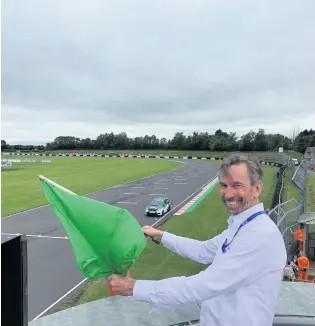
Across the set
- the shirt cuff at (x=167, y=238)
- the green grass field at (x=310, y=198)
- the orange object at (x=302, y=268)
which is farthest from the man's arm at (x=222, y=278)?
the green grass field at (x=310, y=198)

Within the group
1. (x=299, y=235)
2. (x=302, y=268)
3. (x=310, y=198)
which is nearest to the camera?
(x=302, y=268)

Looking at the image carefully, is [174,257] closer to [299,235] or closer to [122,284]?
[299,235]

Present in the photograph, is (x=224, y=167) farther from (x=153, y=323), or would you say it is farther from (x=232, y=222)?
(x=153, y=323)

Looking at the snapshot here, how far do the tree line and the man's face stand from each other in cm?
5585

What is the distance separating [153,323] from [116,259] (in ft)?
1.72

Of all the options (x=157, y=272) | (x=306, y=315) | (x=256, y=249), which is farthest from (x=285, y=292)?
(x=157, y=272)

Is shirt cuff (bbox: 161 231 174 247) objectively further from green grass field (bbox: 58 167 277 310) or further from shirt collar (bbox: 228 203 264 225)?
shirt collar (bbox: 228 203 264 225)

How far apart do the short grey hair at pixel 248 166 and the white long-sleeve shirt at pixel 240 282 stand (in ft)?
0.37

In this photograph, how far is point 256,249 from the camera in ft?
3.99

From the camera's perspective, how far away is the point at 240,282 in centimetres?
123

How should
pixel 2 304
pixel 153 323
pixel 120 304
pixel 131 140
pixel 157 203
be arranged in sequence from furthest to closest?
pixel 131 140, pixel 157 203, pixel 120 304, pixel 153 323, pixel 2 304

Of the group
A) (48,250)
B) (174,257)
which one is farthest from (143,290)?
(48,250)

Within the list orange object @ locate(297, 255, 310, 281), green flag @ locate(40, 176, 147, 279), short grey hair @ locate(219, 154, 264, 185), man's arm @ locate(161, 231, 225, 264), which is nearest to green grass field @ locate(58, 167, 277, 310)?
man's arm @ locate(161, 231, 225, 264)

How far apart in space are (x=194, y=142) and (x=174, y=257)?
2467 inches
